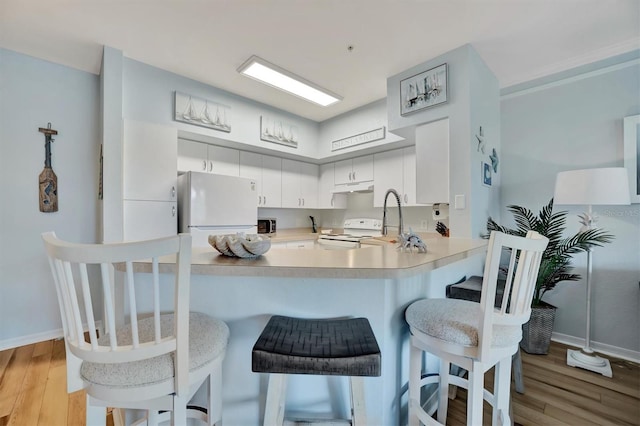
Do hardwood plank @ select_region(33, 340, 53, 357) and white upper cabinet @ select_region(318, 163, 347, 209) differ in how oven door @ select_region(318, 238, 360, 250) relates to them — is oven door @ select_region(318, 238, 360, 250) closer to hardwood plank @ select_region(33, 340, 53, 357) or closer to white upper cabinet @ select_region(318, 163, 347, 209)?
white upper cabinet @ select_region(318, 163, 347, 209)

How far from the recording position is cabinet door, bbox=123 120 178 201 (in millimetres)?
2354

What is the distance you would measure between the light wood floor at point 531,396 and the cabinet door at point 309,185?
115 inches

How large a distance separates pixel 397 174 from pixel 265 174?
1716 millimetres

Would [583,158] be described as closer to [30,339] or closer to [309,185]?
[309,185]

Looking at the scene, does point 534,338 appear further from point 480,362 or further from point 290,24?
point 290,24

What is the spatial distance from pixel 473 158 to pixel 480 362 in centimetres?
169

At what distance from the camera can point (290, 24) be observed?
6.47 feet

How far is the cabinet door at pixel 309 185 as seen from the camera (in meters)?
4.04

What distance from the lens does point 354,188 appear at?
372cm

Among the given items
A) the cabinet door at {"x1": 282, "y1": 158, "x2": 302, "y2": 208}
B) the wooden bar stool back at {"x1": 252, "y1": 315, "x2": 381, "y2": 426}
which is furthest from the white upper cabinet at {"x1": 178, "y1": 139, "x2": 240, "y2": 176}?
the wooden bar stool back at {"x1": 252, "y1": 315, "x2": 381, "y2": 426}

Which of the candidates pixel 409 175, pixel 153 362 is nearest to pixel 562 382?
pixel 409 175

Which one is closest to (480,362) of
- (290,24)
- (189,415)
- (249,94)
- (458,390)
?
(458,390)

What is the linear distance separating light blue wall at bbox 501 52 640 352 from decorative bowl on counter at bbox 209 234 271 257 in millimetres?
2726

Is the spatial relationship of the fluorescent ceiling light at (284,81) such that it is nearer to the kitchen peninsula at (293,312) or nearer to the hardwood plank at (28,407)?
the kitchen peninsula at (293,312)
